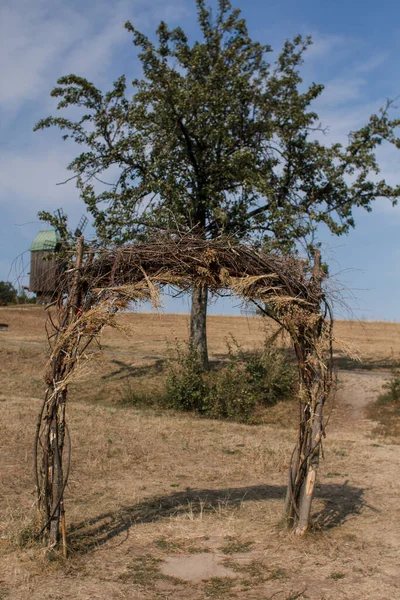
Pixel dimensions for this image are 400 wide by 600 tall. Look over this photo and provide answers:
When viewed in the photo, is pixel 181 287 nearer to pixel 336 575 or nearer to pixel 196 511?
pixel 196 511

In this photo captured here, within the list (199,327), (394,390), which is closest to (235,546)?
(394,390)

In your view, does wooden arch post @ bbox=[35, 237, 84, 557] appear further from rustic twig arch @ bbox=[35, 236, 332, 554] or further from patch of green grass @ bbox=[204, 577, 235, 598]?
patch of green grass @ bbox=[204, 577, 235, 598]

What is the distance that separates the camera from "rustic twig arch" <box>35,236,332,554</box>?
6.42 m

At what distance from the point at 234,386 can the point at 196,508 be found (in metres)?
9.33

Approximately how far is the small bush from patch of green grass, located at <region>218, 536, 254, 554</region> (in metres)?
9.82

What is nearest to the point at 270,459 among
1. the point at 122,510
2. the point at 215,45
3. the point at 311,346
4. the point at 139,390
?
the point at 122,510

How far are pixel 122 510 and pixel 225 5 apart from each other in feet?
63.0

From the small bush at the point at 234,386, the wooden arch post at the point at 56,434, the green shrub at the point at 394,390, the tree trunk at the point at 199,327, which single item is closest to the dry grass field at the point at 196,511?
the wooden arch post at the point at 56,434

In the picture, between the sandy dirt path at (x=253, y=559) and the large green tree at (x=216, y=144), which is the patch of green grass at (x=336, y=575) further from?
the large green tree at (x=216, y=144)

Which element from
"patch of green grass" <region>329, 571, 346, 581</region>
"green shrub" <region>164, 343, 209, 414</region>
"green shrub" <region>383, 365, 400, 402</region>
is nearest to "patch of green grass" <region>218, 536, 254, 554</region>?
"patch of green grass" <region>329, 571, 346, 581</region>

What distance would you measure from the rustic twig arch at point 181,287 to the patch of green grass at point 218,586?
4.94ft

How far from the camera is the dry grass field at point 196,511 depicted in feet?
19.4

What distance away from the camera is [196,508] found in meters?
8.41

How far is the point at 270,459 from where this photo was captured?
38.2 ft
